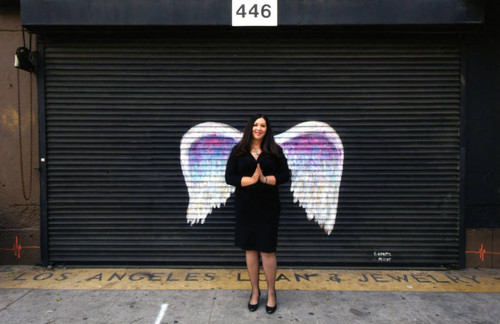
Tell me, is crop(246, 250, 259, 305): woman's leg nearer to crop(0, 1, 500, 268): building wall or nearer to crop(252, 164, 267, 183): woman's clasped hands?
crop(252, 164, 267, 183): woman's clasped hands

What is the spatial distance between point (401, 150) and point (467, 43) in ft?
5.64

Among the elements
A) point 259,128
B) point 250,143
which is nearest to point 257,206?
point 250,143

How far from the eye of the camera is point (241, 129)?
4629 mm

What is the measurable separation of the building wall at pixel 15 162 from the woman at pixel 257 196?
3.14 metres

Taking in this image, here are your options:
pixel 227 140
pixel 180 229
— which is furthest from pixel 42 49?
pixel 180 229

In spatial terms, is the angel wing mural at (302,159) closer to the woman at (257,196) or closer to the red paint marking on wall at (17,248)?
the woman at (257,196)

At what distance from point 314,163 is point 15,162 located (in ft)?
13.8

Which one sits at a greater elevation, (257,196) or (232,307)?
(257,196)

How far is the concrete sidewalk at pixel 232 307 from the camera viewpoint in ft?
10.8

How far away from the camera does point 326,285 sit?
410cm

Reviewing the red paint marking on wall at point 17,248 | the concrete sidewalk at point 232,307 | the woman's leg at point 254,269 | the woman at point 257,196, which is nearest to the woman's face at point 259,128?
the woman at point 257,196

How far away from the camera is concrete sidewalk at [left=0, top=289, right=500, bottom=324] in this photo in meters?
3.30

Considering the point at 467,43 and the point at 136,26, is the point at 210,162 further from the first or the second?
the point at 467,43

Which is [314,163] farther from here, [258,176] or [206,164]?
[258,176]
